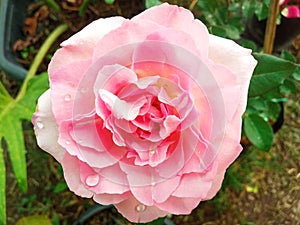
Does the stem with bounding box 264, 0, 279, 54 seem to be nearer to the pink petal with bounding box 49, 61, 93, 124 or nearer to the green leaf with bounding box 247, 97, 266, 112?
the green leaf with bounding box 247, 97, 266, 112

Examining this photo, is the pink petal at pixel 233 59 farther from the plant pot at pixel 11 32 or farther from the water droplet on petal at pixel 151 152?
the plant pot at pixel 11 32

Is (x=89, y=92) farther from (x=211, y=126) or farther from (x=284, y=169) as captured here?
(x=284, y=169)

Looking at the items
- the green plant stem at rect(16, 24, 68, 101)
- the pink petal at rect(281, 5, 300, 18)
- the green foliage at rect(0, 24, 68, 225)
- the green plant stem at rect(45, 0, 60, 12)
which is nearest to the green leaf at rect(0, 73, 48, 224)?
the green foliage at rect(0, 24, 68, 225)

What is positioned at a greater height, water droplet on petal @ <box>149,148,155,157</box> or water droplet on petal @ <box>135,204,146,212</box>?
water droplet on petal @ <box>149,148,155,157</box>

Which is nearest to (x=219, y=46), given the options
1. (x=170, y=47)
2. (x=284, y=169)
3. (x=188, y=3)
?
(x=170, y=47)

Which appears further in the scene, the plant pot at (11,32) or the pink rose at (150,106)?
the plant pot at (11,32)

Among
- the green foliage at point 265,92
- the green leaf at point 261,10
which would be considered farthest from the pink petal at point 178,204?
the green leaf at point 261,10
